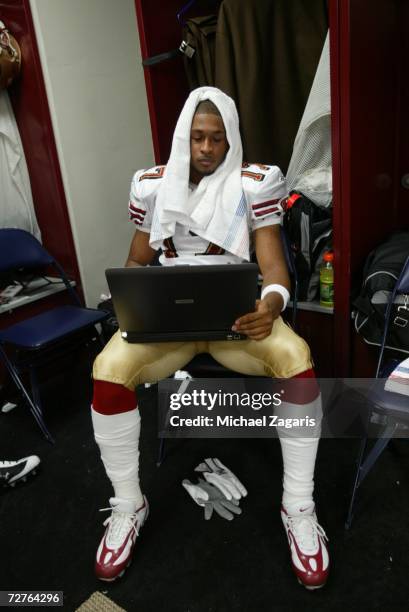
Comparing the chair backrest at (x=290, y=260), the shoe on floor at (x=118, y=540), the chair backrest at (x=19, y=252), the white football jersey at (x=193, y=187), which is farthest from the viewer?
the chair backrest at (x=19, y=252)

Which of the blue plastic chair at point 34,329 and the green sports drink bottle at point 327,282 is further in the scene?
the blue plastic chair at point 34,329

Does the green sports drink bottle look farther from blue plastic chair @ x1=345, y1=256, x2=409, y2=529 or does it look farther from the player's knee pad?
the player's knee pad

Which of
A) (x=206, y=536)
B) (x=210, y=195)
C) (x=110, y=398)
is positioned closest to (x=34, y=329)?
(x=110, y=398)

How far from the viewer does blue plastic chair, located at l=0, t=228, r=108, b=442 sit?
6.47 feet

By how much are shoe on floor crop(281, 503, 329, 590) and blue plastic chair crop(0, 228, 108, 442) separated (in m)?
1.15

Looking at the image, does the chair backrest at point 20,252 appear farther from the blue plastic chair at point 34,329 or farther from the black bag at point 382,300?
the black bag at point 382,300

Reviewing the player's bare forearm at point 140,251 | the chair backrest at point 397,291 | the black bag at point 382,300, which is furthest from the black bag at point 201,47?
the chair backrest at point 397,291

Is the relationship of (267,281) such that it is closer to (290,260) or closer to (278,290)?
(278,290)

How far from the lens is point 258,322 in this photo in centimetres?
126

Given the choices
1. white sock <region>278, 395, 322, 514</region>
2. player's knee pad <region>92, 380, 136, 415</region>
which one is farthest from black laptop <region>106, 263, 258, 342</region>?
white sock <region>278, 395, 322, 514</region>

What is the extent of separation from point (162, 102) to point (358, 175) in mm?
960

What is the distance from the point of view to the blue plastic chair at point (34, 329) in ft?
6.47

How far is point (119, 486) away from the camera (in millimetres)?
1367

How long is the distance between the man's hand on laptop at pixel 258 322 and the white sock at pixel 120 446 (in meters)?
0.41
